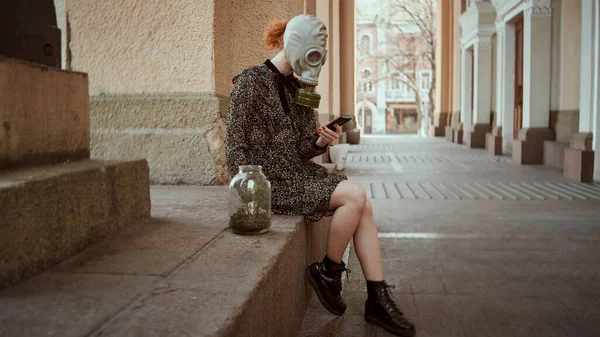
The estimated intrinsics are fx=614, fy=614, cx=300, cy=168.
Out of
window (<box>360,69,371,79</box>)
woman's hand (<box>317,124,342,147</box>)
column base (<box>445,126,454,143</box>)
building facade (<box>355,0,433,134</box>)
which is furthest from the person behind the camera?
building facade (<box>355,0,433,134</box>)

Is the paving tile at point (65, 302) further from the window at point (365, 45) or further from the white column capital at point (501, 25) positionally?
the window at point (365, 45)

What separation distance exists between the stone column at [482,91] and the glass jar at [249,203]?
15636 mm

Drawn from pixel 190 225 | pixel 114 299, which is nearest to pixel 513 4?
pixel 190 225

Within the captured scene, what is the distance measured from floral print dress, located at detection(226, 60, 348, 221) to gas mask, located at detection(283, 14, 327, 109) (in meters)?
0.15

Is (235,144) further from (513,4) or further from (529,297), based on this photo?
(513,4)

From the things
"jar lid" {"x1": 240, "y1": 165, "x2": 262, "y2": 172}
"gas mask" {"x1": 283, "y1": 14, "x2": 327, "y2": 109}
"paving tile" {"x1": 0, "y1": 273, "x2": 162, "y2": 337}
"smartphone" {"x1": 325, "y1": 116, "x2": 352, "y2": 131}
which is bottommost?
"paving tile" {"x1": 0, "y1": 273, "x2": 162, "y2": 337}

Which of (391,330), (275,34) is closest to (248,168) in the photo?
(275,34)

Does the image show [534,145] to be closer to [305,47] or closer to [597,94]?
[597,94]

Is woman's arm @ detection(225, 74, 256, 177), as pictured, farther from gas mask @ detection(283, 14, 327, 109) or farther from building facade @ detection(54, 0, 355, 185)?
building facade @ detection(54, 0, 355, 185)

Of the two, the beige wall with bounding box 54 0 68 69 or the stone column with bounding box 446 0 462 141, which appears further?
the stone column with bounding box 446 0 462 141

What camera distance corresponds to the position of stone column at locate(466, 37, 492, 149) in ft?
56.9

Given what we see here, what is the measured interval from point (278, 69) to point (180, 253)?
1236 mm

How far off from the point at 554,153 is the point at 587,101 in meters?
2.30

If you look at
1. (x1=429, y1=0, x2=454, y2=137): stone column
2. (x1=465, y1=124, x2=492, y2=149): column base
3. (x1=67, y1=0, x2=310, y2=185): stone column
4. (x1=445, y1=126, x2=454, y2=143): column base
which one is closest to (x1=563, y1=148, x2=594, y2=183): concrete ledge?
(x1=67, y1=0, x2=310, y2=185): stone column
